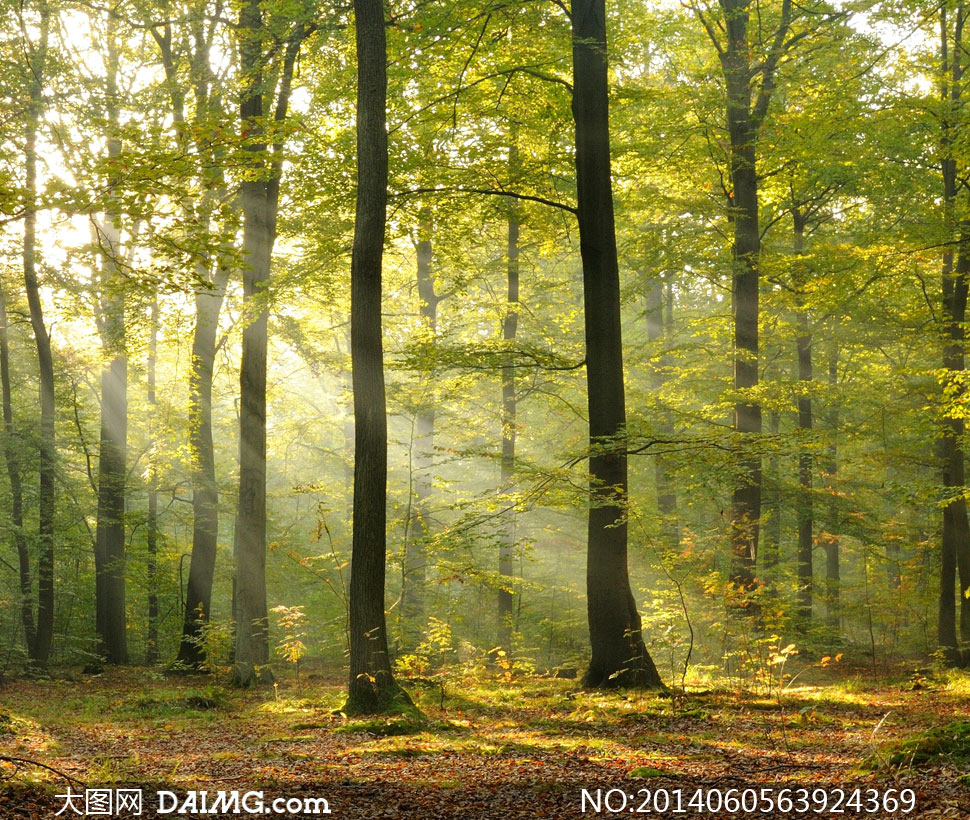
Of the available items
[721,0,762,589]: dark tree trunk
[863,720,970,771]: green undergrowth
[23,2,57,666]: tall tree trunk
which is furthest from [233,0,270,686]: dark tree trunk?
[863,720,970,771]: green undergrowth

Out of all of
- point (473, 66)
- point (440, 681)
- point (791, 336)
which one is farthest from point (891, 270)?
point (440, 681)

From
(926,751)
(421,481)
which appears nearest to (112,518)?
(421,481)

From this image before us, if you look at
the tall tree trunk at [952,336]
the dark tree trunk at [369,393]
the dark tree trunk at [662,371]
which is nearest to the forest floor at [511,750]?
the dark tree trunk at [369,393]

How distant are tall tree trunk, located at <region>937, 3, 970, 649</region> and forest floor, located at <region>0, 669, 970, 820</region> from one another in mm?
2540

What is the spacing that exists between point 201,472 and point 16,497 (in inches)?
150

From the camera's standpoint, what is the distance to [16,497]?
15.8 metres

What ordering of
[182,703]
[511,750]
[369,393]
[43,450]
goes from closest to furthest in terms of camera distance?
1. [511,750]
2. [369,393]
3. [182,703]
4. [43,450]

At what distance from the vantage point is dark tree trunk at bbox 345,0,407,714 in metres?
7.94

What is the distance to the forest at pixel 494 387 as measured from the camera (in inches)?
238

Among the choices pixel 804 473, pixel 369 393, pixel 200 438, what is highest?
pixel 369 393

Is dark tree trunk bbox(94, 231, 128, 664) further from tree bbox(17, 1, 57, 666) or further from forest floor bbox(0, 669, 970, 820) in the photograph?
forest floor bbox(0, 669, 970, 820)

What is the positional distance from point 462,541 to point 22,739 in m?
4.59

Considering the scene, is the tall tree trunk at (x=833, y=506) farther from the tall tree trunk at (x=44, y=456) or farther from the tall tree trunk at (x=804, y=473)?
the tall tree trunk at (x=44, y=456)

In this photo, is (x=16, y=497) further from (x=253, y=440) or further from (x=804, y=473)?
(x=804, y=473)
